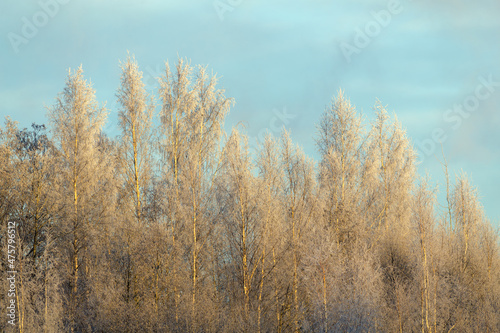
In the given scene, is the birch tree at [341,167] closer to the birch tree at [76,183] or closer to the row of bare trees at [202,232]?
the row of bare trees at [202,232]

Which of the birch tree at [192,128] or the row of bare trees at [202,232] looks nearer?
the row of bare trees at [202,232]

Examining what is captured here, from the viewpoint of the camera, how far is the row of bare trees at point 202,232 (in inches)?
659

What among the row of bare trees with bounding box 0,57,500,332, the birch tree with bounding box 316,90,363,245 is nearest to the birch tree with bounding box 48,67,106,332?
the row of bare trees with bounding box 0,57,500,332

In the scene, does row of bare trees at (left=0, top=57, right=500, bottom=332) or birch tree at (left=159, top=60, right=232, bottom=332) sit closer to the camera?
row of bare trees at (left=0, top=57, right=500, bottom=332)

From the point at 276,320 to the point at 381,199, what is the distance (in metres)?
11.7

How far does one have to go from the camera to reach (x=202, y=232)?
19562 mm

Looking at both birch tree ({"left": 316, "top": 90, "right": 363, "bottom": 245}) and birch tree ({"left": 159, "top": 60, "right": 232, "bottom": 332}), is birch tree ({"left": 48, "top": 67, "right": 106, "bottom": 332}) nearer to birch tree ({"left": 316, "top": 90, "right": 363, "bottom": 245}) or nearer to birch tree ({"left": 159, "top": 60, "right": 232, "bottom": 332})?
birch tree ({"left": 159, "top": 60, "right": 232, "bottom": 332})

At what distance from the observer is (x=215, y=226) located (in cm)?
2009

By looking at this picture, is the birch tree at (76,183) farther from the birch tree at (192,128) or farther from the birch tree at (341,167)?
the birch tree at (341,167)

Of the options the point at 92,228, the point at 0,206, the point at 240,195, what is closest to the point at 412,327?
the point at 240,195

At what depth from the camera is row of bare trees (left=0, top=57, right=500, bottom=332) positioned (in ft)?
55.0

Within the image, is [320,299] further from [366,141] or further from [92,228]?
[366,141]

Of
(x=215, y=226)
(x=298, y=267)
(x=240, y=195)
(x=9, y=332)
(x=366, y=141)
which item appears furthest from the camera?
(x=366, y=141)

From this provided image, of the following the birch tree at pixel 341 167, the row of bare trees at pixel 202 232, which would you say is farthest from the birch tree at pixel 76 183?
the birch tree at pixel 341 167
